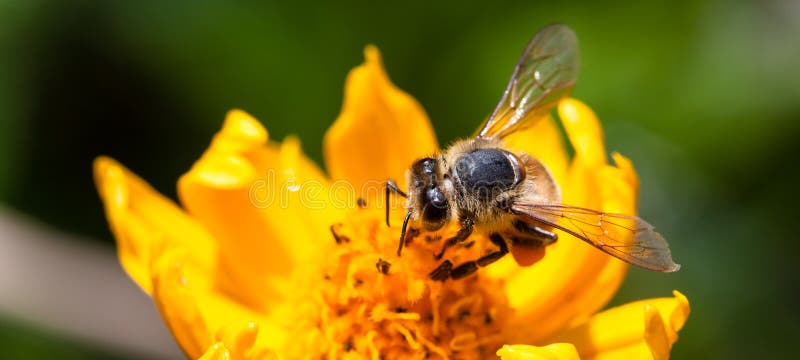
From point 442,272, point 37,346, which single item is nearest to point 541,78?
point 442,272

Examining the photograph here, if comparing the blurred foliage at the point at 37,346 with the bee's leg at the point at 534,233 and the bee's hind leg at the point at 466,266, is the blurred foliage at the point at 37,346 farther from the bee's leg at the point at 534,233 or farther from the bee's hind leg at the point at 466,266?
the bee's leg at the point at 534,233

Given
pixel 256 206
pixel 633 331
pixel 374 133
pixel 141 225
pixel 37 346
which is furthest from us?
pixel 37 346

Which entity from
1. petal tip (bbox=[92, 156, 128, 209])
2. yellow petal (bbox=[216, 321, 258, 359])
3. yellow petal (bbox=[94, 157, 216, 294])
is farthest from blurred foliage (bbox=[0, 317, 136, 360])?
yellow petal (bbox=[216, 321, 258, 359])

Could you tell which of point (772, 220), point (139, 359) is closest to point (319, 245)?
point (139, 359)

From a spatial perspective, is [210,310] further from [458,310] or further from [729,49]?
[729,49]

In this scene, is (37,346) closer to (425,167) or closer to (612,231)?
(425,167)

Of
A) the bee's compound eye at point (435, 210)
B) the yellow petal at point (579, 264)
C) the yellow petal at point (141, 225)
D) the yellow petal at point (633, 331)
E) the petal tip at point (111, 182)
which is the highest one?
the petal tip at point (111, 182)

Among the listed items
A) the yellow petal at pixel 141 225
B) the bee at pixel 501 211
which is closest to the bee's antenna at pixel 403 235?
the bee at pixel 501 211
